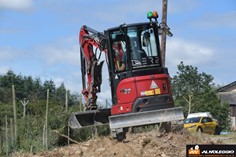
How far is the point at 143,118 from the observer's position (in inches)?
561

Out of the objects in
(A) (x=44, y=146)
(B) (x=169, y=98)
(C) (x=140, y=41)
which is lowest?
(A) (x=44, y=146)

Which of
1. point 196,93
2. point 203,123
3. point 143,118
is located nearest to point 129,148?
point 143,118

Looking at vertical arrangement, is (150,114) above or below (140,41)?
below

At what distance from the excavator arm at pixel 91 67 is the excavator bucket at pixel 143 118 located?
2.44m

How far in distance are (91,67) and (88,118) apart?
1653 mm

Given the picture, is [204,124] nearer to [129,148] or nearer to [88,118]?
[88,118]

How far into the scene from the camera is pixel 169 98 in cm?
1500

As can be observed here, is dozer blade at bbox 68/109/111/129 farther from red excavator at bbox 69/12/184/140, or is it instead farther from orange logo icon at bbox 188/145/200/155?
orange logo icon at bbox 188/145/200/155

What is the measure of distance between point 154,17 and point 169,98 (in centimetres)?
244

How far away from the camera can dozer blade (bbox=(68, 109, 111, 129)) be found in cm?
1616

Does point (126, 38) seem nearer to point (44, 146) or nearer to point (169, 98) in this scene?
point (169, 98)

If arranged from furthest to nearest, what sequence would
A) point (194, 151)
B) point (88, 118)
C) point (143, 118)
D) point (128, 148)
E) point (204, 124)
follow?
1. point (204, 124)
2. point (88, 118)
3. point (143, 118)
4. point (128, 148)
5. point (194, 151)

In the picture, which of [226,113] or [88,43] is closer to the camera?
[88,43]

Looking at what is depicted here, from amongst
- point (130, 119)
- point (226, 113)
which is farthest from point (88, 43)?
point (226, 113)
